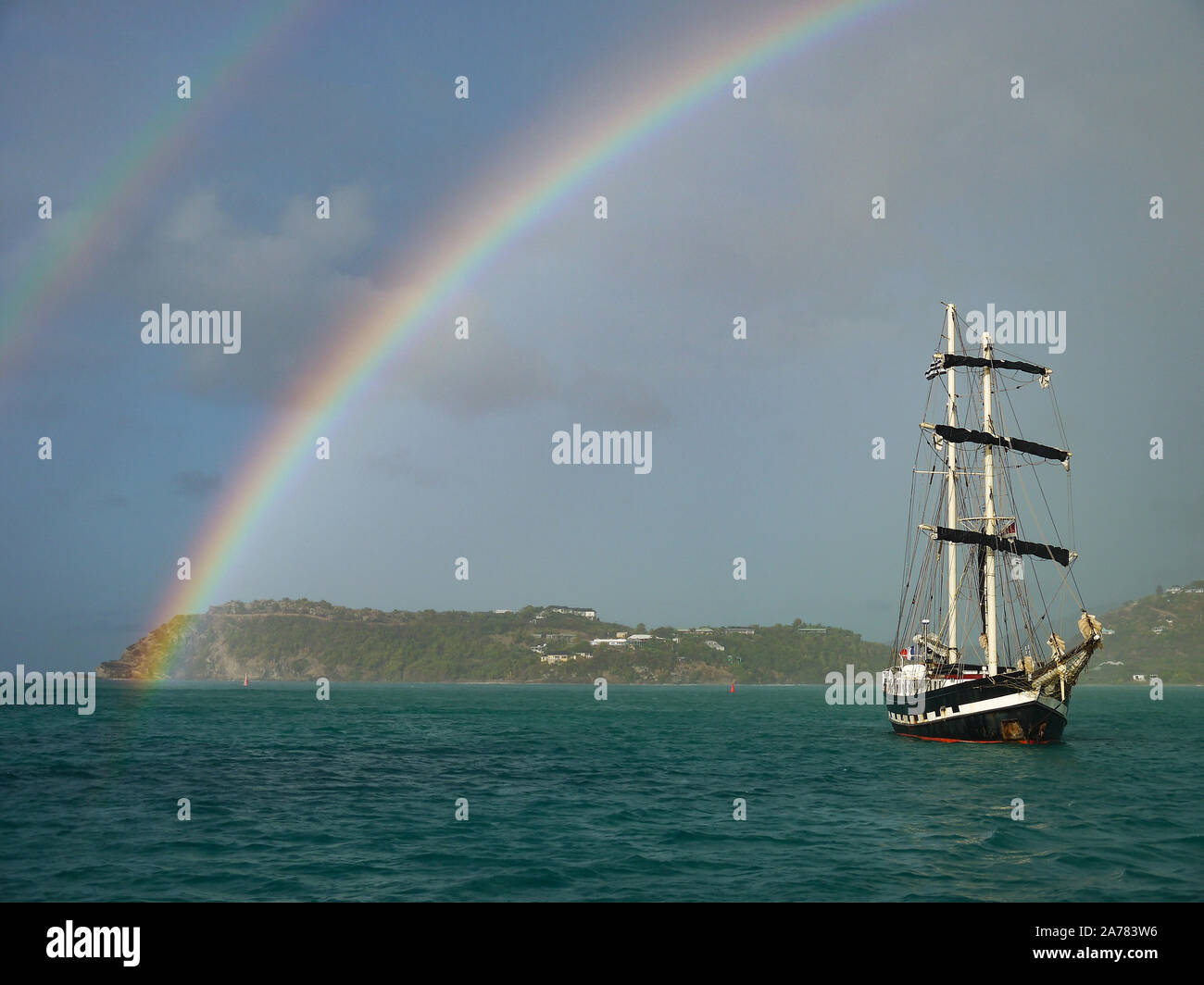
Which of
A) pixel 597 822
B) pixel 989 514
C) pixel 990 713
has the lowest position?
pixel 990 713

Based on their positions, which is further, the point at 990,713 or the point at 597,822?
the point at 990,713

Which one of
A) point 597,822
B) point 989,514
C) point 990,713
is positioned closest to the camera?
point 597,822

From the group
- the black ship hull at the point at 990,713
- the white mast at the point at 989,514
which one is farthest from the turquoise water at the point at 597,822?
the white mast at the point at 989,514

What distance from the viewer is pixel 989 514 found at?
268 ft

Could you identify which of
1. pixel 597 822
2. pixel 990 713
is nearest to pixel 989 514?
pixel 990 713

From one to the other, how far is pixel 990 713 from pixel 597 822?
42569 millimetres

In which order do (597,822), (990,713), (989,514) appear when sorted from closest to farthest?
(597,822)
(990,713)
(989,514)

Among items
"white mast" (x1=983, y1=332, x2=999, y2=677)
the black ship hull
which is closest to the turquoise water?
the black ship hull

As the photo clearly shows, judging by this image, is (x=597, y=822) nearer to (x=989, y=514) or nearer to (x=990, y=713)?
(x=990, y=713)

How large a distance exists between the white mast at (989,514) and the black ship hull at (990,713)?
4.91 metres

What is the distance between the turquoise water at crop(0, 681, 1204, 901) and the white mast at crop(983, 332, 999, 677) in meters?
8.94
